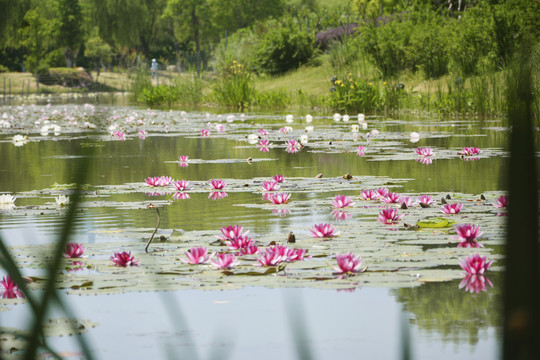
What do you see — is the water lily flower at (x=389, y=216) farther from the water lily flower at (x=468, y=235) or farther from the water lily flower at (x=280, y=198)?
the water lily flower at (x=280, y=198)

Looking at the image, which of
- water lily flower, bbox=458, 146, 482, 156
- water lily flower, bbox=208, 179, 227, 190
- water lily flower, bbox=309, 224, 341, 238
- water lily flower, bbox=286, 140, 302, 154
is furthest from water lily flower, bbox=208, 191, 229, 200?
water lily flower, bbox=286, 140, 302, 154

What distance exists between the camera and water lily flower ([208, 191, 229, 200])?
554 cm

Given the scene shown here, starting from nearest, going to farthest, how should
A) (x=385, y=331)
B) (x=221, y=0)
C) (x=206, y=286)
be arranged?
(x=385, y=331) → (x=206, y=286) → (x=221, y=0)

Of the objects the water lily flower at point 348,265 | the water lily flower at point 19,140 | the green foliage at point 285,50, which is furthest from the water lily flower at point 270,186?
the green foliage at point 285,50

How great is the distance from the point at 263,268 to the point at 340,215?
4.89 ft

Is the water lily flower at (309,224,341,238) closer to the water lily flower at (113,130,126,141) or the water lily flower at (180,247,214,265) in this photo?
the water lily flower at (180,247,214,265)

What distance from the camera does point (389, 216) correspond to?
4.16 metres

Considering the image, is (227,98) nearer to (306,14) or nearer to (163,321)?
(306,14)

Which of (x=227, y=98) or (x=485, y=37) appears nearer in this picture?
(x=485, y=37)

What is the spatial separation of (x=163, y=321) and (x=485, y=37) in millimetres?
15764

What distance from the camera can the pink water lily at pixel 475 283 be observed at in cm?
288

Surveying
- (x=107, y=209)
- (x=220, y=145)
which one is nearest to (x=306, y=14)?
(x=220, y=145)

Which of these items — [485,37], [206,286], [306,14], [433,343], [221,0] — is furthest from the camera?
[221,0]

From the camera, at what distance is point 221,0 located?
227 feet
